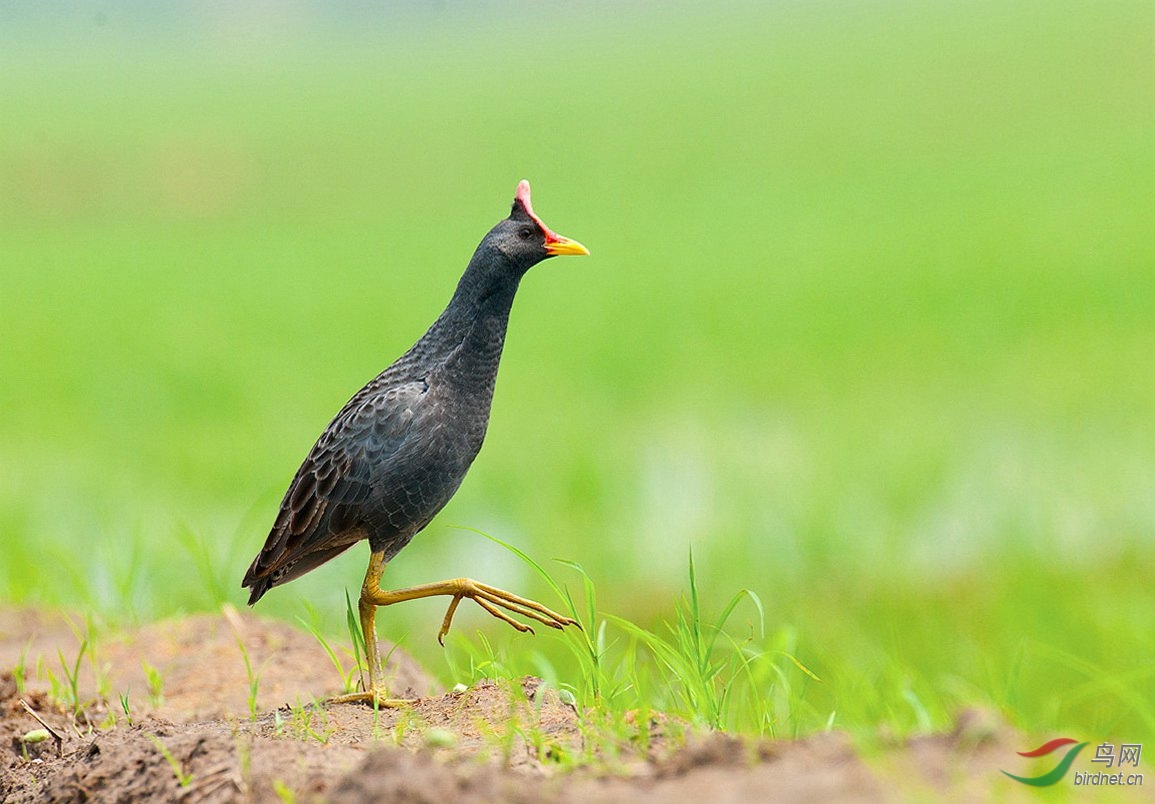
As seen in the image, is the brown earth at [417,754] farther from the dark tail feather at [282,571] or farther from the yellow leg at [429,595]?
the dark tail feather at [282,571]

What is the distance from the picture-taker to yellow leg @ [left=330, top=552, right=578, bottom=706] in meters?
3.90

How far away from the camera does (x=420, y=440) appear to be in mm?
3979

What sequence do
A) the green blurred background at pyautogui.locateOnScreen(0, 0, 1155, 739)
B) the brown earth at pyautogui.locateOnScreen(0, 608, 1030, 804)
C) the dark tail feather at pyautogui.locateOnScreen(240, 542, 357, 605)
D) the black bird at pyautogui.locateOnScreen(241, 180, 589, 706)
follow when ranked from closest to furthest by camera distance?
the brown earth at pyautogui.locateOnScreen(0, 608, 1030, 804)
the black bird at pyautogui.locateOnScreen(241, 180, 589, 706)
the dark tail feather at pyautogui.locateOnScreen(240, 542, 357, 605)
the green blurred background at pyautogui.locateOnScreen(0, 0, 1155, 739)

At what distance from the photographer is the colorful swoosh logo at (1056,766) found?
2699 mm

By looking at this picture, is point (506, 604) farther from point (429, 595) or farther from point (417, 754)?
point (417, 754)

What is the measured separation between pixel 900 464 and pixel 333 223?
14.1 metres

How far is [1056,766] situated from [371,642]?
82.7 inches

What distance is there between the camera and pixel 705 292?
13359 mm

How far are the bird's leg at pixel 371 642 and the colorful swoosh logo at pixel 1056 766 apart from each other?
1.89 metres

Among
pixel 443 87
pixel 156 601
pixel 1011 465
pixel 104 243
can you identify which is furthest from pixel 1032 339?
pixel 443 87

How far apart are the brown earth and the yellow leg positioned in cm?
11

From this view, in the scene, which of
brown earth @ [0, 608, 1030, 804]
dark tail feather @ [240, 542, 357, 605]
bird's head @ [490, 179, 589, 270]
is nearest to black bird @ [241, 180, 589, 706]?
bird's head @ [490, 179, 589, 270]

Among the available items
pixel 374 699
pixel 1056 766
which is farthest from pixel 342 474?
pixel 1056 766
